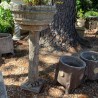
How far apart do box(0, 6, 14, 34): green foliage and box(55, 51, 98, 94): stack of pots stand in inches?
102

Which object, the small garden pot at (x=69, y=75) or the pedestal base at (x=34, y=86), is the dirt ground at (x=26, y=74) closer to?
the pedestal base at (x=34, y=86)

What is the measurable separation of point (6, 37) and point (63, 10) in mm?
1458

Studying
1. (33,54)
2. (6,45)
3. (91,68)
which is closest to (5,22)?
(6,45)

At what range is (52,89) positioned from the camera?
4238 mm

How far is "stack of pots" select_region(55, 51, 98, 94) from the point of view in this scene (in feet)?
13.1

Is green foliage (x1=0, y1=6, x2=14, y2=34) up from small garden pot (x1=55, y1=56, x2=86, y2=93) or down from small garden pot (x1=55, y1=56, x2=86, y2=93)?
up

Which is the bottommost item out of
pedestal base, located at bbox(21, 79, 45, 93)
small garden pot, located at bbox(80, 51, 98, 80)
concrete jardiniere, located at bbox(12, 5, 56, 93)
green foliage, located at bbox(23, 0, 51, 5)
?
pedestal base, located at bbox(21, 79, 45, 93)

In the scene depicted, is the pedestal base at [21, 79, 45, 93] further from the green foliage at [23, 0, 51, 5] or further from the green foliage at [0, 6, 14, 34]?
the green foliage at [0, 6, 14, 34]

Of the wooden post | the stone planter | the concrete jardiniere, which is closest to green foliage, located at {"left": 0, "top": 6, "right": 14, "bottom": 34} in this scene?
the stone planter

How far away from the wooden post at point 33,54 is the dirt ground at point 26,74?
288mm

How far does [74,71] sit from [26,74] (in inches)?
42.1

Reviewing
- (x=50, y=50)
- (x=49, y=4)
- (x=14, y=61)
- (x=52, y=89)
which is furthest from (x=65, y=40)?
(x=49, y=4)

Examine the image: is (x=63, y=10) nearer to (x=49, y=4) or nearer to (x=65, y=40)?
(x=65, y=40)

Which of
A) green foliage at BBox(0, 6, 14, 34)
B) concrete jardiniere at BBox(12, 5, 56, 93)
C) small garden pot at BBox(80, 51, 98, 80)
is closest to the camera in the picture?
concrete jardiniere at BBox(12, 5, 56, 93)
